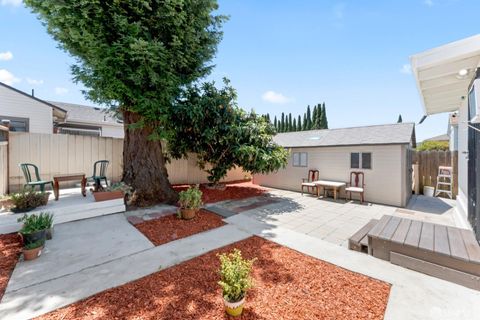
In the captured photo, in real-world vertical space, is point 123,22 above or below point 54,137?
above

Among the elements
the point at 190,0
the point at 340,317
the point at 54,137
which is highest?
the point at 190,0

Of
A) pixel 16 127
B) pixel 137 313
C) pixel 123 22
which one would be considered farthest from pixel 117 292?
pixel 16 127

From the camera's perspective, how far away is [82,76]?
221 inches

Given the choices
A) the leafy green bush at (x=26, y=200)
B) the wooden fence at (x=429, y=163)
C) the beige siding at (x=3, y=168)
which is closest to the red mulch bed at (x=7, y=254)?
the leafy green bush at (x=26, y=200)

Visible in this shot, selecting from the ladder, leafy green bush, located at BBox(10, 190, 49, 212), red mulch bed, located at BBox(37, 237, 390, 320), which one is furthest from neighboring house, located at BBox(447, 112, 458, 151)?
leafy green bush, located at BBox(10, 190, 49, 212)

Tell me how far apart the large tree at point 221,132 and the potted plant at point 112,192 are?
7.71ft

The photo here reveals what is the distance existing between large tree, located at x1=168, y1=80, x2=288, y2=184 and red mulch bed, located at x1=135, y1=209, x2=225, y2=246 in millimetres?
2917

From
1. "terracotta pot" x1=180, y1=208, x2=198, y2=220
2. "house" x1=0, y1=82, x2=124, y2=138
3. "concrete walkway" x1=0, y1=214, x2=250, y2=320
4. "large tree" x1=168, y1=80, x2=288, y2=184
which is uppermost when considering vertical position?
"house" x1=0, y1=82, x2=124, y2=138

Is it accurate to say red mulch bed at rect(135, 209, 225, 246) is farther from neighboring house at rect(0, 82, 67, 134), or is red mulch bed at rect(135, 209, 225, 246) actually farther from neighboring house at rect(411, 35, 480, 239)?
neighboring house at rect(0, 82, 67, 134)

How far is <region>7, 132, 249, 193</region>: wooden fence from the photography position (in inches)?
247

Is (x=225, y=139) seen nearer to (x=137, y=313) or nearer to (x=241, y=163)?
(x=241, y=163)

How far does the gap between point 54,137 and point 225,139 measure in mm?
5829

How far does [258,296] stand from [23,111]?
45.9 feet

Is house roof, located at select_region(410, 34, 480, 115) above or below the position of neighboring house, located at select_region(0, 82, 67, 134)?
below
